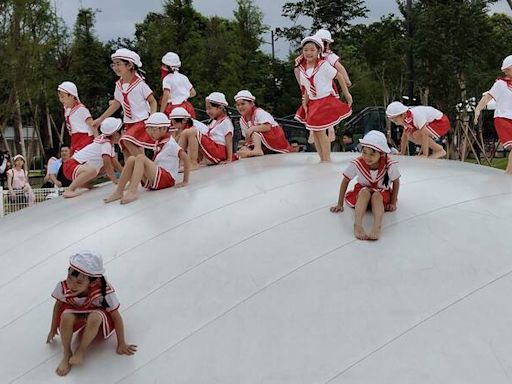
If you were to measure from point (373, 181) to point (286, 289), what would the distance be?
1379 millimetres

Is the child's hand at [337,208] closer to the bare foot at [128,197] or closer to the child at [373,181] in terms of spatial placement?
the child at [373,181]

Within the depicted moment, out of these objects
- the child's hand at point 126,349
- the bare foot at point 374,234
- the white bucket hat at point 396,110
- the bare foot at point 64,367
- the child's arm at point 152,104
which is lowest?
the bare foot at point 64,367

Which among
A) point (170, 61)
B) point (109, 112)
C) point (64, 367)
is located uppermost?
point (170, 61)

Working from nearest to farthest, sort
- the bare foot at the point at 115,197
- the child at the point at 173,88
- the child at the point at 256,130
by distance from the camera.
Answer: the bare foot at the point at 115,197 → the child at the point at 256,130 → the child at the point at 173,88

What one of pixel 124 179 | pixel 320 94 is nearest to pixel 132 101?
pixel 124 179

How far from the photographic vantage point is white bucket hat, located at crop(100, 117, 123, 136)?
28.5 ft

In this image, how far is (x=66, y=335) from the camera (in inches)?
189

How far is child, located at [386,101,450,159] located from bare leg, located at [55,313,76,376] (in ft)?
19.2

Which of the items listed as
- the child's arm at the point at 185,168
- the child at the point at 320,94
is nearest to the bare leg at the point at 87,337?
the child's arm at the point at 185,168

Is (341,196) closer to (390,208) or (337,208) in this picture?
(337,208)

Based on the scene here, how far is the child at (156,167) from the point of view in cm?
717

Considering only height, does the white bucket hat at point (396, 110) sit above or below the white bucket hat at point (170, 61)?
below

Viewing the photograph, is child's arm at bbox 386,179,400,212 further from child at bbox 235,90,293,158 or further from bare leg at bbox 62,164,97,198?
child at bbox 235,90,293,158

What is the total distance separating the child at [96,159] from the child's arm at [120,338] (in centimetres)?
408
